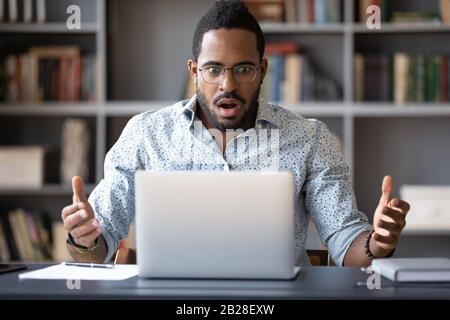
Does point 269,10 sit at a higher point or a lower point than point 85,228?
higher

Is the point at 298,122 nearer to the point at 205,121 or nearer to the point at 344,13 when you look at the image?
the point at 205,121

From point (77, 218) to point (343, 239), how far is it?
650mm

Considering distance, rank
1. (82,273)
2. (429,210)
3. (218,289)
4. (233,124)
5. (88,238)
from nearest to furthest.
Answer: (218,289)
(82,273)
(88,238)
(233,124)
(429,210)

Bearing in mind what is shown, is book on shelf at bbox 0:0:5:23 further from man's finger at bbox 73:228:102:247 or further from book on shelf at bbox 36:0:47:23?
man's finger at bbox 73:228:102:247

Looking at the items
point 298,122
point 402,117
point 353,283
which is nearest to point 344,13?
point 402,117

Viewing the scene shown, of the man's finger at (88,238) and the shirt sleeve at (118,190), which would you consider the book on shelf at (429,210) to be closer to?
the shirt sleeve at (118,190)

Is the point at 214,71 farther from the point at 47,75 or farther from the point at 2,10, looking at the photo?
the point at 2,10

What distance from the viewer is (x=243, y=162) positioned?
2033 mm

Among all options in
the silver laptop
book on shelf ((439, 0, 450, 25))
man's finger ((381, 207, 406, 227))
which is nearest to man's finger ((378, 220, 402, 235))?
man's finger ((381, 207, 406, 227))

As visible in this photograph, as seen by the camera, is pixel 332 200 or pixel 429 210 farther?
pixel 429 210

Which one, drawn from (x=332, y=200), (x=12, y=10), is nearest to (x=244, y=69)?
(x=332, y=200)

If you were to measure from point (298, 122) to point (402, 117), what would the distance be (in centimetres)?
178

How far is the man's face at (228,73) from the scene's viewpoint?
1.97 m

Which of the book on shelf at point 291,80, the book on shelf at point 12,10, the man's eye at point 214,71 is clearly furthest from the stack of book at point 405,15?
the man's eye at point 214,71
